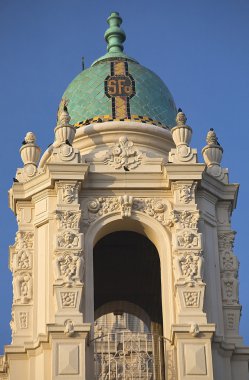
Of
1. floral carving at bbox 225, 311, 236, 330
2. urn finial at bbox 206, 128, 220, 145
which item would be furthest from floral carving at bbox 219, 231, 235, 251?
urn finial at bbox 206, 128, 220, 145

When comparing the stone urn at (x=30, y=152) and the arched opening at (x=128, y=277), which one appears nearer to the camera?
the stone urn at (x=30, y=152)

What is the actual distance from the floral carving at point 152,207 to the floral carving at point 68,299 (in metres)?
2.43

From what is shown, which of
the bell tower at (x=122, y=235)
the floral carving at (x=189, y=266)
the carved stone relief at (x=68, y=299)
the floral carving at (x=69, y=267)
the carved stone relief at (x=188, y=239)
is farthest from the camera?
the carved stone relief at (x=188, y=239)

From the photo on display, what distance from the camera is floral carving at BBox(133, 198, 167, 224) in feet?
94.6

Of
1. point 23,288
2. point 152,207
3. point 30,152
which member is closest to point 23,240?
point 23,288

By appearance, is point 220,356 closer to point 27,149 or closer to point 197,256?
point 197,256

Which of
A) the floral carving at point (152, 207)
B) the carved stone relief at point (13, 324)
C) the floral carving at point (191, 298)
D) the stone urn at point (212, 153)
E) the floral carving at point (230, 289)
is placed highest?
the stone urn at point (212, 153)

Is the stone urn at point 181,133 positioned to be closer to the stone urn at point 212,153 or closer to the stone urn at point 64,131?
the stone urn at point 212,153

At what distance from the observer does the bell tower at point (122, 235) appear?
27172 millimetres

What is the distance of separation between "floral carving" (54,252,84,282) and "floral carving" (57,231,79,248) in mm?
194

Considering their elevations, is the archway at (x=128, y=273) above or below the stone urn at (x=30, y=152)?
below

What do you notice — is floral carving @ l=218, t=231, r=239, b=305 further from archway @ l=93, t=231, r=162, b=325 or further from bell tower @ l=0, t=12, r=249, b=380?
archway @ l=93, t=231, r=162, b=325

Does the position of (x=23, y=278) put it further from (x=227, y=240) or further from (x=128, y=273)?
(x=128, y=273)

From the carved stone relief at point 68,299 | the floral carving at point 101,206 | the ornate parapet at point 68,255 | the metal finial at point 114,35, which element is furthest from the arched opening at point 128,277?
the metal finial at point 114,35
